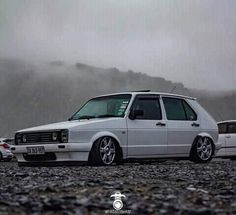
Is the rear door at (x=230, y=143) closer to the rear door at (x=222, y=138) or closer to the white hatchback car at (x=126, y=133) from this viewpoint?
the rear door at (x=222, y=138)

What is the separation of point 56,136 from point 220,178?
401 centimetres

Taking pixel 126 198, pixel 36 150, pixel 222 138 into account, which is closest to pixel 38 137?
pixel 36 150

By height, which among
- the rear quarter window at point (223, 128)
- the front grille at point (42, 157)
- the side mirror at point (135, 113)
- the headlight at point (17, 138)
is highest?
the side mirror at point (135, 113)

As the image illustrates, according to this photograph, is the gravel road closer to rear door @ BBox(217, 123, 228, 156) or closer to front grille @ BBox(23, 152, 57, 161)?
front grille @ BBox(23, 152, 57, 161)

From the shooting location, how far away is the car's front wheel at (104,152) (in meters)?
9.83

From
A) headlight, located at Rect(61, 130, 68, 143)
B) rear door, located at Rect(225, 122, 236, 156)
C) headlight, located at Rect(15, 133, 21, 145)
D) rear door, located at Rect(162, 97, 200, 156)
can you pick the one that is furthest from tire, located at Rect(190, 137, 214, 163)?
rear door, located at Rect(225, 122, 236, 156)

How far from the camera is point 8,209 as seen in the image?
3.94 meters

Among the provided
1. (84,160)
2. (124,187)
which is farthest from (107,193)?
(84,160)

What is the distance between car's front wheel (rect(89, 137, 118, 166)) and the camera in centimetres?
983

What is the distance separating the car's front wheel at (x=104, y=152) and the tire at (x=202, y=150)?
7.17 ft

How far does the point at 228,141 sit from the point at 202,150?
5.64 m

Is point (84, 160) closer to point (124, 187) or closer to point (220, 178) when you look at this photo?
point (220, 178)

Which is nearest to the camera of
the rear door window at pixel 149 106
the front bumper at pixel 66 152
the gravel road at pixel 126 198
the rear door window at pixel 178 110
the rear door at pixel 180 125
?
the gravel road at pixel 126 198

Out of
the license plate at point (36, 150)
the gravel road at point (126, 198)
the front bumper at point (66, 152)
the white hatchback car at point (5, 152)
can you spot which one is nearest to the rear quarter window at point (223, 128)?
the front bumper at point (66, 152)
